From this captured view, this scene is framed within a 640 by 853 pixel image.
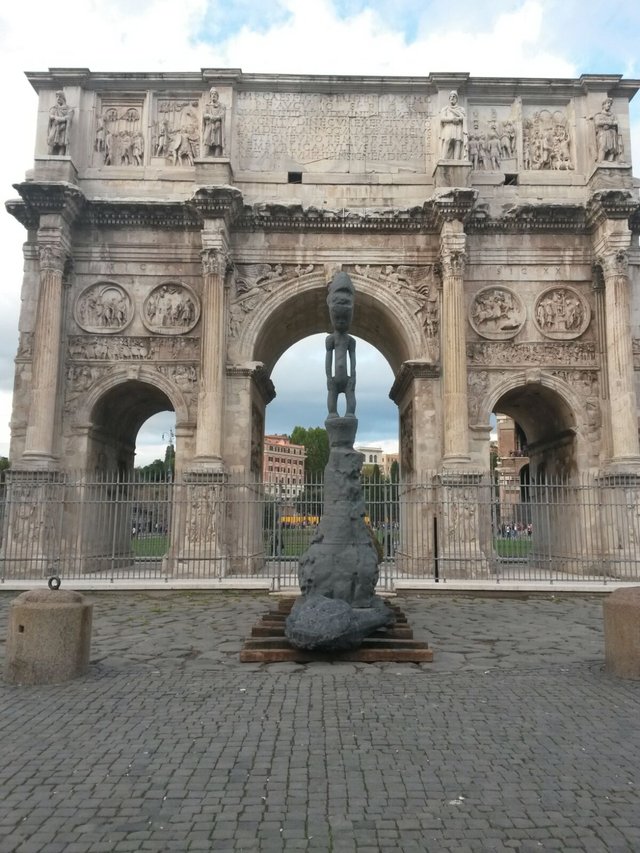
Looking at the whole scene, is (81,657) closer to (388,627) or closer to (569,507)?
(388,627)

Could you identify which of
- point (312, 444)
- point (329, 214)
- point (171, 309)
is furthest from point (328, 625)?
point (312, 444)

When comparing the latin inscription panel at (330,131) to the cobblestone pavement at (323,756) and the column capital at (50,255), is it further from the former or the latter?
the cobblestone pavement at (323,756)

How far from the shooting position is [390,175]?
1720 centimetres

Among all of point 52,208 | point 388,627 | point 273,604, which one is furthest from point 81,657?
point 52,208

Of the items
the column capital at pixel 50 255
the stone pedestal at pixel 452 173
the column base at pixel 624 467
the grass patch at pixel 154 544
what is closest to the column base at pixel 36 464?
the grass patch at pixel 154 544

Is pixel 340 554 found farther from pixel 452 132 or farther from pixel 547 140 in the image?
pixel 547 140

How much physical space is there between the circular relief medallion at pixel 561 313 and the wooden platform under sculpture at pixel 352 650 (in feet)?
37.4

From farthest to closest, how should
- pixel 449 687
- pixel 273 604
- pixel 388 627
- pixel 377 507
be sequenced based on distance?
pixel 377 507 < pixel 273 604 < pixel 388 627 < pixel 449 687

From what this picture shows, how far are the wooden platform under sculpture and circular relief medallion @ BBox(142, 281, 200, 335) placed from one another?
10.7 m

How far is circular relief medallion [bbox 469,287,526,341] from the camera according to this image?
16.7 meters

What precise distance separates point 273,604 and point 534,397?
A: 1005cm

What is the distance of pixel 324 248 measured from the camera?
17.0 meters

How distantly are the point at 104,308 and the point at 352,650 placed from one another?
12.6 metres

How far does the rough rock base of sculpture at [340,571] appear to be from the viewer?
6.75 meters
